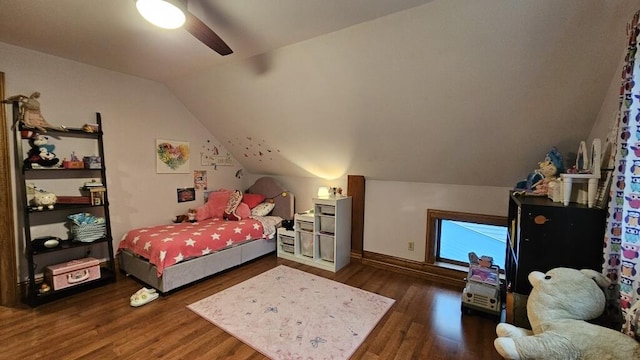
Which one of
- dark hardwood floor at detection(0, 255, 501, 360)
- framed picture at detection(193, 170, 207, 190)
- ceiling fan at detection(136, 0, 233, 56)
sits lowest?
dark hardwood floor at detection(0, 255, 501, 360)

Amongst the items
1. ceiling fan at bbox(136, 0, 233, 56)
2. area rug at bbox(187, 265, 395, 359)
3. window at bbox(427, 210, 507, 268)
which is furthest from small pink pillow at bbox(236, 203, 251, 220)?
ceiling fan at bbox(136, 0, 233, 56)

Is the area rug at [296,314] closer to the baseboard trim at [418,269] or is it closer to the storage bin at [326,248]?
the storage bin at [326,248]

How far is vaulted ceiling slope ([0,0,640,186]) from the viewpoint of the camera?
1673 mm

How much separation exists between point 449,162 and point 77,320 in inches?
146

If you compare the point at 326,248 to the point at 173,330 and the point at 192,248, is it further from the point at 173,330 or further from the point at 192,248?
the point at 173,330

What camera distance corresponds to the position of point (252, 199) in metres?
4.30

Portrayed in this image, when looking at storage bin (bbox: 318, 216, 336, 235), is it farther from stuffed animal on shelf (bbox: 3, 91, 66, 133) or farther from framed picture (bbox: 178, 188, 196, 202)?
stuffed animal on shelf (bbox: 3, 91, 66, 133)

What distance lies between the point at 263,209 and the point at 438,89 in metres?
2.97

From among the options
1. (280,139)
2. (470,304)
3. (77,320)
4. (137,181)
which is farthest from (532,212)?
(137,181)

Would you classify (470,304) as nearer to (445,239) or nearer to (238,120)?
(445,239)

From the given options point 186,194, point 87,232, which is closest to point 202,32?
point 87,232

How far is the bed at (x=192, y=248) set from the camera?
2.73 meters

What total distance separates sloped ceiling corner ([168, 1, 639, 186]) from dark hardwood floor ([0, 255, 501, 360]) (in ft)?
4.77

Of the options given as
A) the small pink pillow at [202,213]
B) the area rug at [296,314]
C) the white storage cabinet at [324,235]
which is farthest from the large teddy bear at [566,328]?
the small pink pillow at [202,213]
